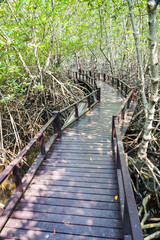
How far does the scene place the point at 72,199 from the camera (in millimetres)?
2996

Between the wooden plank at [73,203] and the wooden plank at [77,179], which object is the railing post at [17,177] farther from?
the wooden plank at [77,179]

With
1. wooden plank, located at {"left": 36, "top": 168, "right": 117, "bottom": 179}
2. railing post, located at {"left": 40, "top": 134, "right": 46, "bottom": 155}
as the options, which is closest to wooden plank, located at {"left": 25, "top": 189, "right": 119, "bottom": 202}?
wooden plank, located at {"left": 36, "top": 168, "right": 117, "bottom": 179}

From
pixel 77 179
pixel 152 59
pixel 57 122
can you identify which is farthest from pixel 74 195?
pixel 152 59

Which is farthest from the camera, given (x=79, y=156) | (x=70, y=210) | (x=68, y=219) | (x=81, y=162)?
(x=79, y=156)

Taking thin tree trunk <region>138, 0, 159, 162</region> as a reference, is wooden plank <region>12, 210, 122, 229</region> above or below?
below

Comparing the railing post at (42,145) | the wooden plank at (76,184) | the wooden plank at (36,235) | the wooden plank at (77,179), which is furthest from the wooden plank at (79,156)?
the wooden plank at (36,235)

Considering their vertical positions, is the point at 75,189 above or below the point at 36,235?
above

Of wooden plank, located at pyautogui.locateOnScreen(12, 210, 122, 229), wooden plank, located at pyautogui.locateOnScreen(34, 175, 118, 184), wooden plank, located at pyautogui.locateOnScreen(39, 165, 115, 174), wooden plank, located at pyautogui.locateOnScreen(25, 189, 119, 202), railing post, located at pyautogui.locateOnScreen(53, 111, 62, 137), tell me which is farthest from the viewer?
railing post, located at pyautogui.locateOnScreen(53, 111, 62, 137)

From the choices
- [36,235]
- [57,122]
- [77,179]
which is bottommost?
[36,235]

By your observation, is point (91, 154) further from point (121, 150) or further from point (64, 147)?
point (121, 150)

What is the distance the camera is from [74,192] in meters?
3.16

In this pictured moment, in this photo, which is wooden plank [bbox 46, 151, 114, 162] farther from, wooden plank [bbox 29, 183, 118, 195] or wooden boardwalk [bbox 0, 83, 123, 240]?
wooden plank [bbox 29, 183, 118, 195]

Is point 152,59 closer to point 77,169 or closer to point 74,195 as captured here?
point 77,169

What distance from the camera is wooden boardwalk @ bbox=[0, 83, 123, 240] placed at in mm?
2439
